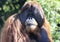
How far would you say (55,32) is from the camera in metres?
4.39

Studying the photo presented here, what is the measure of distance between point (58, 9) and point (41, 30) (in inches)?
23.0

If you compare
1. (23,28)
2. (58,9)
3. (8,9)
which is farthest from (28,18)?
(8,9)

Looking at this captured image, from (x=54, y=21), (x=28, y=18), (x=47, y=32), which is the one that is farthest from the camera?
(x=54, y=21)

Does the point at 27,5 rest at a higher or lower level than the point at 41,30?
higher

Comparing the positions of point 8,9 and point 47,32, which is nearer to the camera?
point 47,32

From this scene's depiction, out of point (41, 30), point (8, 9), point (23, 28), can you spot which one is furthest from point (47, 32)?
point (8, 9)

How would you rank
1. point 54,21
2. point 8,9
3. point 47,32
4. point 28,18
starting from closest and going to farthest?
point 28,18
point 47,32
point 54,21
point 8,9

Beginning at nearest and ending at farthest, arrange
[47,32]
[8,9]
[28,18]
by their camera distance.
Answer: [28,18]
[47,32]
[8,9]

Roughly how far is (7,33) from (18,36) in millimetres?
129

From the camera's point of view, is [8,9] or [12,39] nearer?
[12,39]

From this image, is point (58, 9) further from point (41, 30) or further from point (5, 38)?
point (5, 38)

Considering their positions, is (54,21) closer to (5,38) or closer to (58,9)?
(58,9)

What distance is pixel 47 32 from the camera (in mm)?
4199

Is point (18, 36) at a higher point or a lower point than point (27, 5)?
lower
